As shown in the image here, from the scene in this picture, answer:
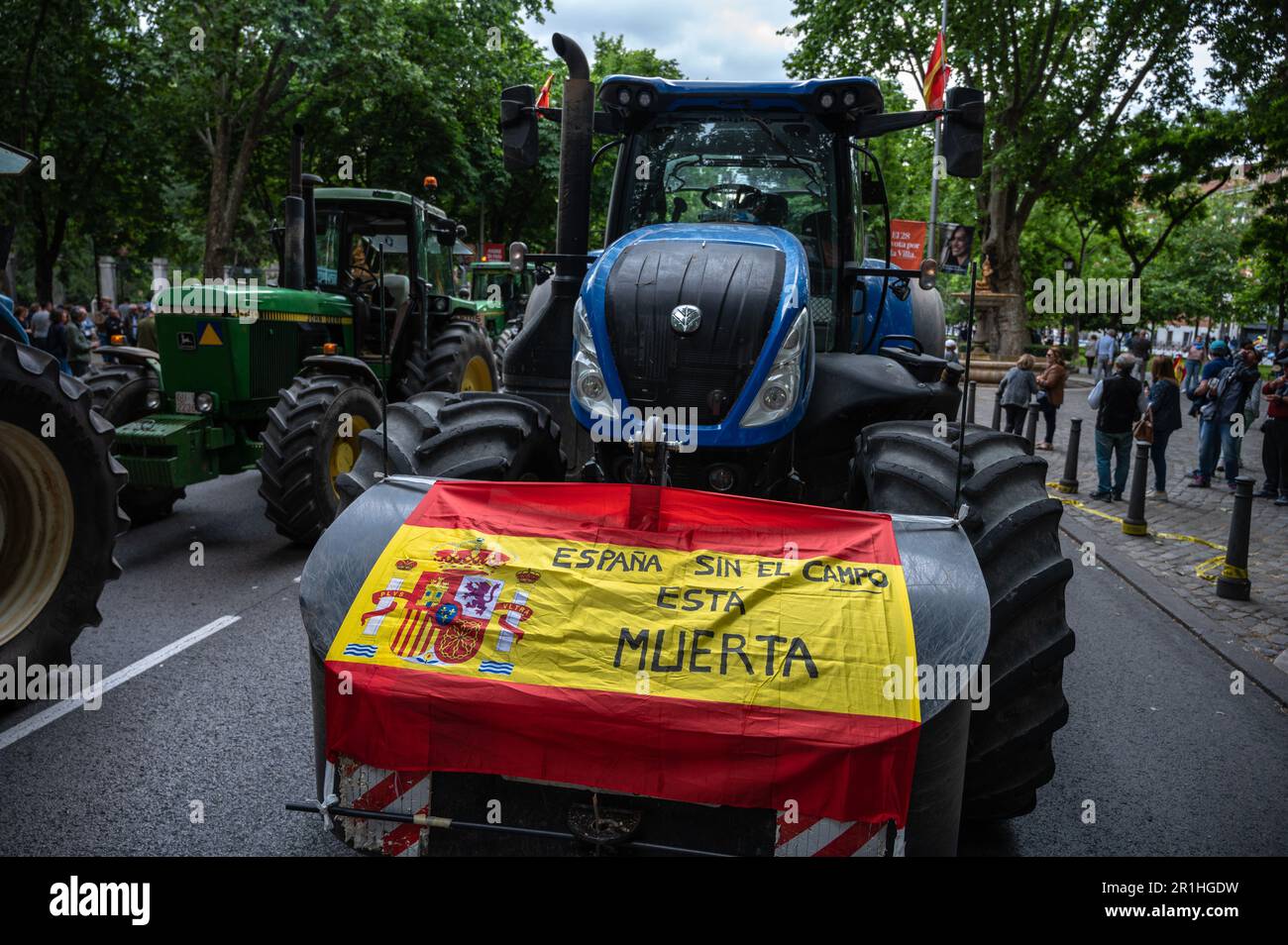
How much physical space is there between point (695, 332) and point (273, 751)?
284cm

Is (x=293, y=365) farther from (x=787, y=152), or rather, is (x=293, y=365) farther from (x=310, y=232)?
(x=787, y=152)

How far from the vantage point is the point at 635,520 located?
3.46 m

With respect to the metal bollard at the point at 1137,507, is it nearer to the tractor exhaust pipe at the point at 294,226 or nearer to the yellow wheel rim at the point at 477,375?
the yellow wheel rim at the point at 477,375

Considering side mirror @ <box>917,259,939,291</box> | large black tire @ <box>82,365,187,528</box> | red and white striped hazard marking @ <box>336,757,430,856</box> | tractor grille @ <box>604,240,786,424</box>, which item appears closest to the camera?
red and white striped hazard marking @ <box>336,757,430,856</box>

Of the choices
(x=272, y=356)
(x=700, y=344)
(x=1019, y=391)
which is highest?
(x=700, y=344)

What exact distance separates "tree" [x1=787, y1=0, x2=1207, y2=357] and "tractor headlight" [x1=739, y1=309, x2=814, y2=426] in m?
24.8

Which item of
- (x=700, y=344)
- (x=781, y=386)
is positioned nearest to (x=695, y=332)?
(x=700, y=344)

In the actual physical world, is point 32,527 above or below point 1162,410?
below

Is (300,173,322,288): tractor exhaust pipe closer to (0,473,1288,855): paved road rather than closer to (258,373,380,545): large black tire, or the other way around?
(258,373,380,545): large black tire

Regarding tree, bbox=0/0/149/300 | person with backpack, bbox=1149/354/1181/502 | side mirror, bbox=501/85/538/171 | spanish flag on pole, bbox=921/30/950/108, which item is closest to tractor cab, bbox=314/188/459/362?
side mirror, bbox=501/85/538/171

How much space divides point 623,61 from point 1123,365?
4150 cm

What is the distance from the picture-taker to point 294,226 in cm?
1011

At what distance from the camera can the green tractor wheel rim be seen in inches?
206
